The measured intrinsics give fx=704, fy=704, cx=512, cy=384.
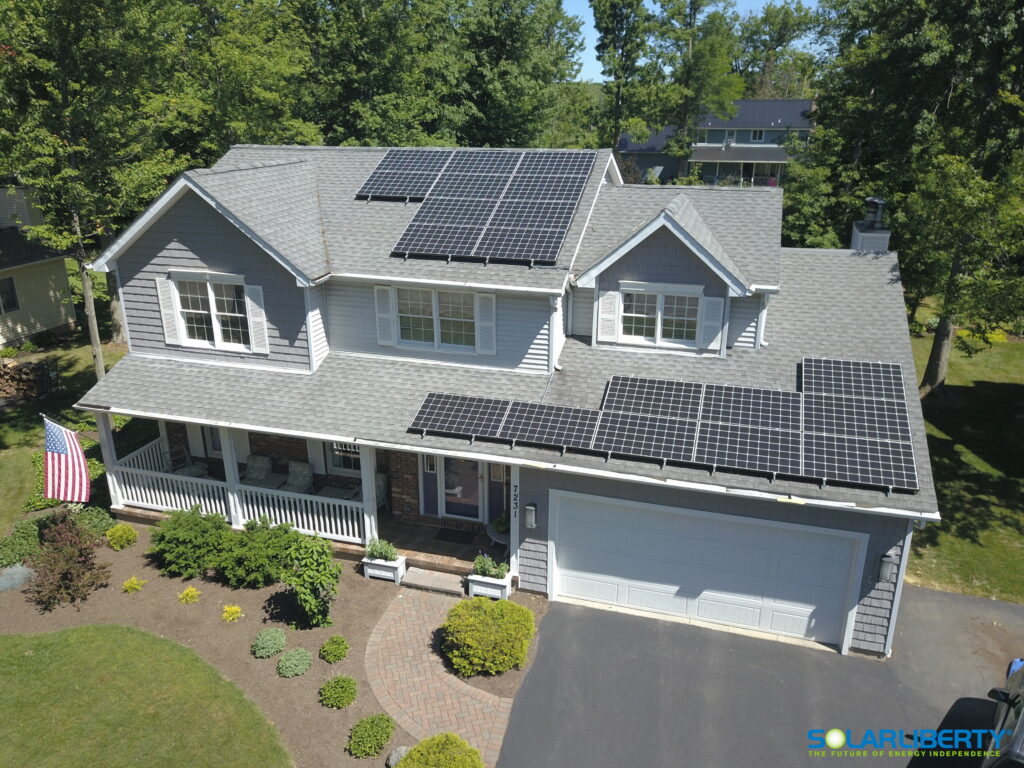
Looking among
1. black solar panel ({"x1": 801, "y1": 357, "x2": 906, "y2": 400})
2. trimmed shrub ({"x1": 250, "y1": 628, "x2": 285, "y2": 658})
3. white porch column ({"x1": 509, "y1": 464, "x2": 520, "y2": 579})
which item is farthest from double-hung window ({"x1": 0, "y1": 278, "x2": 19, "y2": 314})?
black solar panel ({"x1": 801, "y1": 357, "x2": 906, "y2": 400})

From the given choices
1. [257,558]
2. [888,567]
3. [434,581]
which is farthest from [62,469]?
[888,567]

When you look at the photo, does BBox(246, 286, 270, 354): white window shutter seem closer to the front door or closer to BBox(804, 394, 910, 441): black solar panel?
the front door

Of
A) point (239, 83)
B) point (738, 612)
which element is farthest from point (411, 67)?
point (738, 612)

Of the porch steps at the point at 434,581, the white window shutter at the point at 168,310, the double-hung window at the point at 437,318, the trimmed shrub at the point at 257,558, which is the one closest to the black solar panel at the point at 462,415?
the double-hung window at the point at 437,318

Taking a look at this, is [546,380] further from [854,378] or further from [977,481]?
[977,481]

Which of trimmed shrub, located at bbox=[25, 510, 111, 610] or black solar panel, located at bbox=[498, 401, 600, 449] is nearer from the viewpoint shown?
black solar panel, located at bbox=[498, 401, 600, 449]

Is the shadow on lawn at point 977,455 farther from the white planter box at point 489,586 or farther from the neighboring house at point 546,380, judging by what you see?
the white planter box at point 489,586

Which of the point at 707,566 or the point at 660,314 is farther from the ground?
the point at 660,314
